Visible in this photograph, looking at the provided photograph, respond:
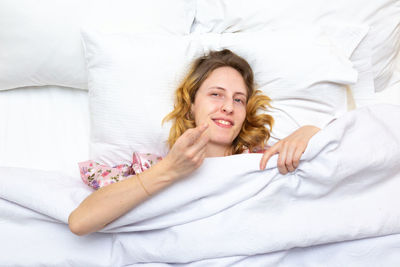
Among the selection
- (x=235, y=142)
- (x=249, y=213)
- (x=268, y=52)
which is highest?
(x=268, y=52)

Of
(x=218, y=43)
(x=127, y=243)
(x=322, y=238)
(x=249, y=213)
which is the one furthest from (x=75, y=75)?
(x=322, y=238)

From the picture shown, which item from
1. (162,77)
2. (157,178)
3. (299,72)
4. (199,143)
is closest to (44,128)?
(162,77)

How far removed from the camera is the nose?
3.88ft

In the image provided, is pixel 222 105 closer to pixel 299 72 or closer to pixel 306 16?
pixel 299 72

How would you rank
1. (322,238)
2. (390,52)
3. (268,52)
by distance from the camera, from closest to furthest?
(322,238), (268,52), (390,52)

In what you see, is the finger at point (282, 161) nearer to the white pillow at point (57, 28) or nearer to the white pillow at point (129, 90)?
the white pillow at point (129, 90)

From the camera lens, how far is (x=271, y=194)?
1.04 m

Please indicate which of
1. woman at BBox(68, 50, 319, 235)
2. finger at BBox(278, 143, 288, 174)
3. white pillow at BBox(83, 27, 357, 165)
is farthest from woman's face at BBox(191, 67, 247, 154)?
finger at BBox(278, 143, 288, 174)

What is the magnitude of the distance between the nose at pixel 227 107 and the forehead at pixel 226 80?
0.19 feet

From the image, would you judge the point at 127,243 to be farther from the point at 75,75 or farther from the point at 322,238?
the point at 75,75

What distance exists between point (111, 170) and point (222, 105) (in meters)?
0.43

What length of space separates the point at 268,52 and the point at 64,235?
0.89m

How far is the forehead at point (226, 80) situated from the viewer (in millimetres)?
1252

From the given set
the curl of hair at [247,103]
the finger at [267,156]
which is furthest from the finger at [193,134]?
the curl of hair at [247,103]
